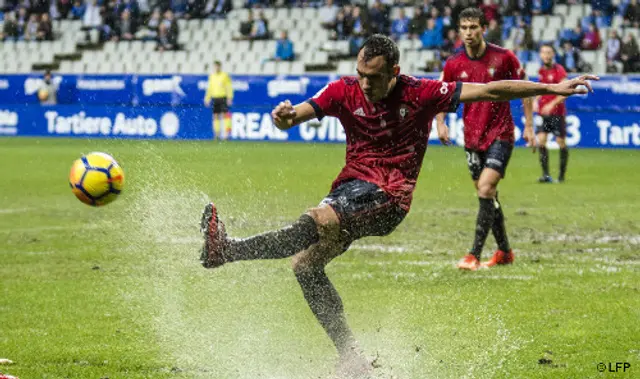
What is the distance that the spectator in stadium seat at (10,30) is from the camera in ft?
117

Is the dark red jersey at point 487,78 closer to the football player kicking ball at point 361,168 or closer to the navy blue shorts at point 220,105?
the football player kicking ball at point 361,168

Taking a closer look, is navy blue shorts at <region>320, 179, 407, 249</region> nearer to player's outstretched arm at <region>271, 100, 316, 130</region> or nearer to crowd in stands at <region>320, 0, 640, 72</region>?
player's outstretched arm at <region>271, 100, 316, 130</region>

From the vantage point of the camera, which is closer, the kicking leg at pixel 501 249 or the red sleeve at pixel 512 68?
the kicking leg at pixel 501 249

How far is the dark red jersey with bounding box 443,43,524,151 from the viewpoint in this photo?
10.1 meters

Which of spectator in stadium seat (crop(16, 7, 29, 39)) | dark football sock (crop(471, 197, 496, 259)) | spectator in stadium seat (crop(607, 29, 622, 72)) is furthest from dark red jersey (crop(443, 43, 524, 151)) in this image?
spectator in stadium seat (crop(16, 7, 29, 39))

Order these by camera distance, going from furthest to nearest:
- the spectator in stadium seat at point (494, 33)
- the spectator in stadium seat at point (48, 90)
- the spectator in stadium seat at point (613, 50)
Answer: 1. the spectator in stadium seat at point (48, 90)
2. the spectator in stadium seat at point (494, 33)
3. the spectator in stadium seat at point (613, 50)

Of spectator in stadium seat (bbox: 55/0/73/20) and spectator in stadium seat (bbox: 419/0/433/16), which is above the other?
spectator in stadium seat (bbox: 419/0/433/16)

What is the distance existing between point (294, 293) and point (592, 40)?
65.0 feet

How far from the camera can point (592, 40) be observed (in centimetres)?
2662

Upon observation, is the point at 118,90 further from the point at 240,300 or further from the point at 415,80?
the point at 415,80

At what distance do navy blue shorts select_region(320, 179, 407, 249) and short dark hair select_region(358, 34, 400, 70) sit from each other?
676mm

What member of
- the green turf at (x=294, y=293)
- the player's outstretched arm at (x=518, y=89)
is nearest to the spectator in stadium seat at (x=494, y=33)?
the green turf at (x=294, y=293)

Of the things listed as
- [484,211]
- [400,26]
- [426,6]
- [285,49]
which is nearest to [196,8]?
[285,49]

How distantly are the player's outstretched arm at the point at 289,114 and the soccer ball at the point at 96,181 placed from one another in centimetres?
217
